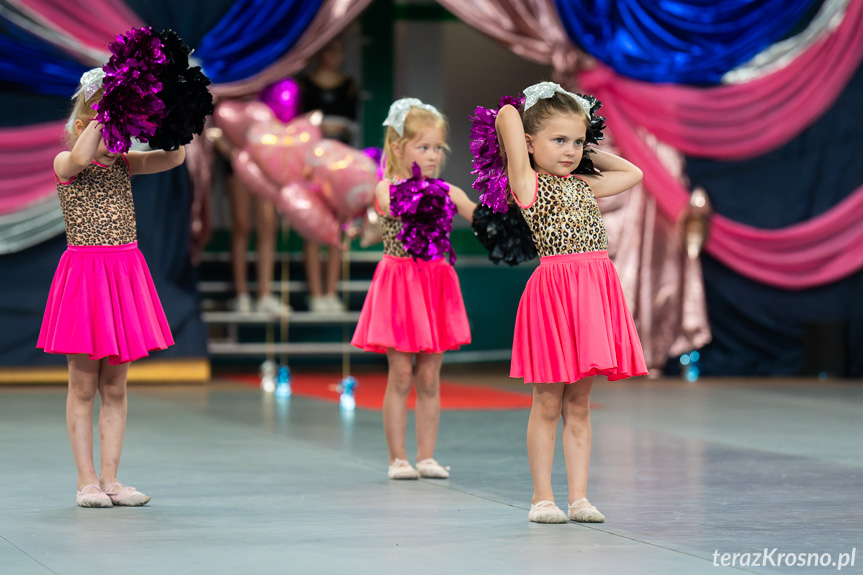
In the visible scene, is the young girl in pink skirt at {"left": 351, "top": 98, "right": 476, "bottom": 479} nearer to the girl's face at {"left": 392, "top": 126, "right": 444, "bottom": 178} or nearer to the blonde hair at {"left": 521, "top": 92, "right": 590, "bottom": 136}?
the girl's face at {"left": 392, "top": 126, "right": 444, "bottom": 178}

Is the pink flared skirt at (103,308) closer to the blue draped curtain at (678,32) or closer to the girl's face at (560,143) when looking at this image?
the girl's face at (560,143)

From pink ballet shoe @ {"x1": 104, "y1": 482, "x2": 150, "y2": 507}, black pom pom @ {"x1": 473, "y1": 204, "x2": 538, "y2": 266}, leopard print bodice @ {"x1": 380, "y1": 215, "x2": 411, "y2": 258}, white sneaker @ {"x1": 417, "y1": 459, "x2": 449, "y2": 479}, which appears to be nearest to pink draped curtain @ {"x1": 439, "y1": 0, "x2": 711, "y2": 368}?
leopard print bodice @ {"x1": 380, "y1": 215, "x2": 411, "y2": 258}

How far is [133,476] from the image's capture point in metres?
4.39

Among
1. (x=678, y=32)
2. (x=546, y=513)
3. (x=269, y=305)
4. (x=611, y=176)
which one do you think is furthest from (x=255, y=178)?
(x=546, y=513)

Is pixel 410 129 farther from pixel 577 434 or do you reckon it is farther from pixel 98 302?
pixel 577 434

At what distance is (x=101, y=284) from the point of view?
3.84 meters

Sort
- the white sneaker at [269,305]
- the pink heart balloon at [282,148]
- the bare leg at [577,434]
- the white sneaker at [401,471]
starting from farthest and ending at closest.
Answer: the white sneaker at [269,305] < the pink heart balloon at [282,148] < the white sneaker at [401,471] < the bare leg at [577,434]

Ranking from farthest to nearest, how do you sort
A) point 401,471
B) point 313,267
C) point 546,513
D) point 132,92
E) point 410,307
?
point 313,267 < point 410,307 < point 401,471 < point 132,92 < point 546,513

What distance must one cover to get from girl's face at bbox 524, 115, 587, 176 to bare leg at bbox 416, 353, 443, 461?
1066 millimetres

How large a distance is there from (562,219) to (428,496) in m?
1.00

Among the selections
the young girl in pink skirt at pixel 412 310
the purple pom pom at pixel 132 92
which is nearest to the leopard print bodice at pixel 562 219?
the young girl in pink skirt at pixel 412 310

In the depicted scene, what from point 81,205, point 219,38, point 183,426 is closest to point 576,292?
point 81,205

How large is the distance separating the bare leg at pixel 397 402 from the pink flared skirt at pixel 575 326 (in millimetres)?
940

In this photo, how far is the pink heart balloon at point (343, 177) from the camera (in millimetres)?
7203
